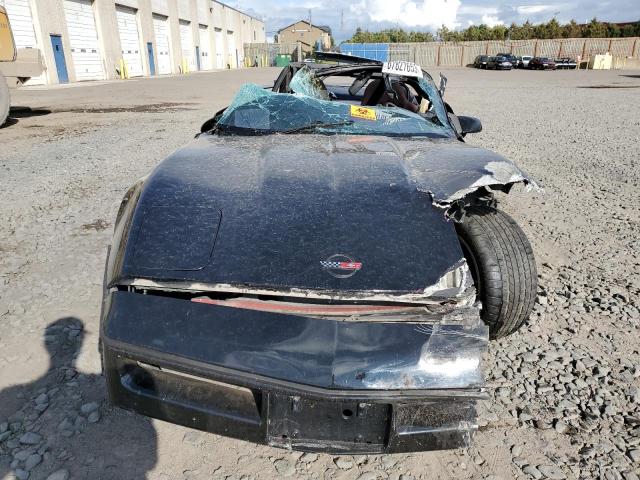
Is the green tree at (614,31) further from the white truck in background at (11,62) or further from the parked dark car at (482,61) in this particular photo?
the white truck in background at (11,62)

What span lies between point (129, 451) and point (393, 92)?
133 inches

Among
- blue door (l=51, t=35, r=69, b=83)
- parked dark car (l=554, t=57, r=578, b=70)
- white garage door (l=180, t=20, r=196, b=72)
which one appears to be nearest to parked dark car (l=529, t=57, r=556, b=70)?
parked dark car (l=554, t=57, r=578, b=70)

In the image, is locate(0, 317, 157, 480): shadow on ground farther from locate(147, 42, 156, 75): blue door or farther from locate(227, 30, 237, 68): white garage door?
locate(227, 30, 237, 68): white garage door

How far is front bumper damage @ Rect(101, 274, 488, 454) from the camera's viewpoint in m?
1.43

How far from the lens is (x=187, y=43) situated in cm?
3788

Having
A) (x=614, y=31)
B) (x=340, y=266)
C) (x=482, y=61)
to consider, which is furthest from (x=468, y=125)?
(x=614, y=31)

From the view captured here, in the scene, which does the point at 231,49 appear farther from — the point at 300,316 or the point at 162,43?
the point at 300,316

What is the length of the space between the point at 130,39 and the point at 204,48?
590 inches

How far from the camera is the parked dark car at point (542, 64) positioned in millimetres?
36781

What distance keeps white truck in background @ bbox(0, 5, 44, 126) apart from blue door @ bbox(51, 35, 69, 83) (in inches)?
477

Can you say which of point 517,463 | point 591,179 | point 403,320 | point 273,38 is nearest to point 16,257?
point 403,320

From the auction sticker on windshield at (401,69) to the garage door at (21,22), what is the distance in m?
19.9

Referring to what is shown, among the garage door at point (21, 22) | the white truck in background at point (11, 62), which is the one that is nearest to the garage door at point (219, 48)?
the garage door at point (21, 22)

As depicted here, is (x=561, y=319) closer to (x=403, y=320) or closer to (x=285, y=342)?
(x=403, y=320)
